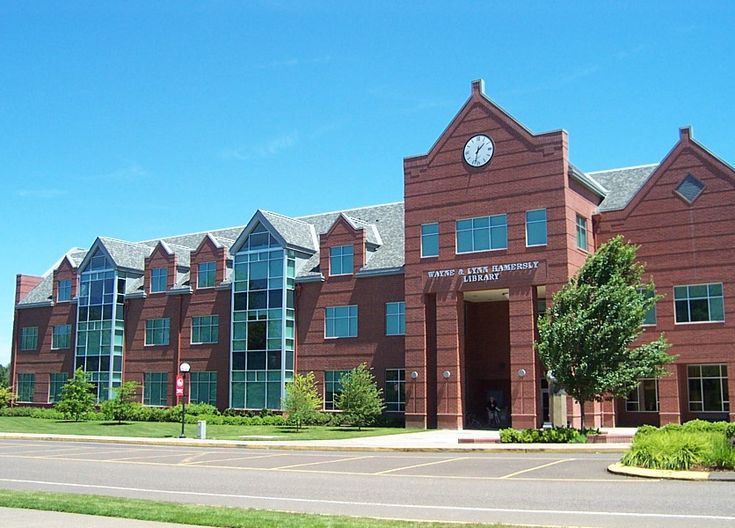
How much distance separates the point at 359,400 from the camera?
42.5m

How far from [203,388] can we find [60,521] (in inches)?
1636

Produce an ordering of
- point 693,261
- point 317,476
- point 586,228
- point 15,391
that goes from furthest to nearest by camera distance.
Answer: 1. point 15,391
2. point 586,228
3. point 693,261
4. point 317,476

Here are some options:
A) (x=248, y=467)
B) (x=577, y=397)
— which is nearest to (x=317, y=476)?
(x=248, y=467)

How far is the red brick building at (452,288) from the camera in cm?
3888

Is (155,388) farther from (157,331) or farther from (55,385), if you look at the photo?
(55,385)

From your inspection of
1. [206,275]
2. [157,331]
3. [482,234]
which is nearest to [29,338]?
[157,331]

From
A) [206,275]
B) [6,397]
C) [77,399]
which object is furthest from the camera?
[6,397]

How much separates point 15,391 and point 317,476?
50433 millimetres

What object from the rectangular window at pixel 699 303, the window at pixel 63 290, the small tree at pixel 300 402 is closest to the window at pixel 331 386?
the small tree at pixel 300 402

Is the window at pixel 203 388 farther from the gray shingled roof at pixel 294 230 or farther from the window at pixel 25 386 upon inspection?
the window at pixel 25 386

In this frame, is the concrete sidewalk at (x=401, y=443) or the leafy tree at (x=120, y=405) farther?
the leafy tree at (x=120, y=405)

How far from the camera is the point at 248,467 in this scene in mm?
22781

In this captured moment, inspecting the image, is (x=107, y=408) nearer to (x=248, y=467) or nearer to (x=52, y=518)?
(x=248, y=467)

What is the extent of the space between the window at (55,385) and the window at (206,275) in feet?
45.9
